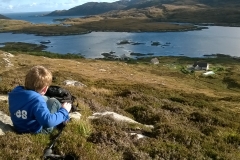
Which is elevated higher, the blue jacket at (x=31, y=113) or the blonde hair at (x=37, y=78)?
the blonde hair at (x=37, y=78)

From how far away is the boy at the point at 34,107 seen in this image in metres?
7.41

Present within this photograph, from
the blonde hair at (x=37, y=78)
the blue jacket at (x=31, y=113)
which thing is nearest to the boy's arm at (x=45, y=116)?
the blue jacket at (x=31, y=113)

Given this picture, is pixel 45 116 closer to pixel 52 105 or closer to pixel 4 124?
pixel 52 105

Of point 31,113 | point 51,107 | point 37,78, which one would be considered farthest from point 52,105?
point 37,78

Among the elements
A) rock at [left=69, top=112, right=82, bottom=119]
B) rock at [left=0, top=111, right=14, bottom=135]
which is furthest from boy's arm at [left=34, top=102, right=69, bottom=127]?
rock at [left=69, top=112, right=82, bottom=119]

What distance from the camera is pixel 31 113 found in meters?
7.71

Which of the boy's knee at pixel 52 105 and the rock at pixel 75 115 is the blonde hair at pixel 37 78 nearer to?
the boy's knee at pixel 52 105

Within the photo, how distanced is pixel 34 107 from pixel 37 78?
773 millimetres

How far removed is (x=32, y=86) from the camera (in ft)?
24.8

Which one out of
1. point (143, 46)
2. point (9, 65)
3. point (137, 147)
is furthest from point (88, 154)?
point (143, 46)

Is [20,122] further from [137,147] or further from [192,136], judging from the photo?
[192,136]

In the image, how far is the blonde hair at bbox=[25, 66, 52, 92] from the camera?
23.8 ft

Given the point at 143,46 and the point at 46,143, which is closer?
the point at 46,143

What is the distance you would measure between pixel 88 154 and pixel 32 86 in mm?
2223
